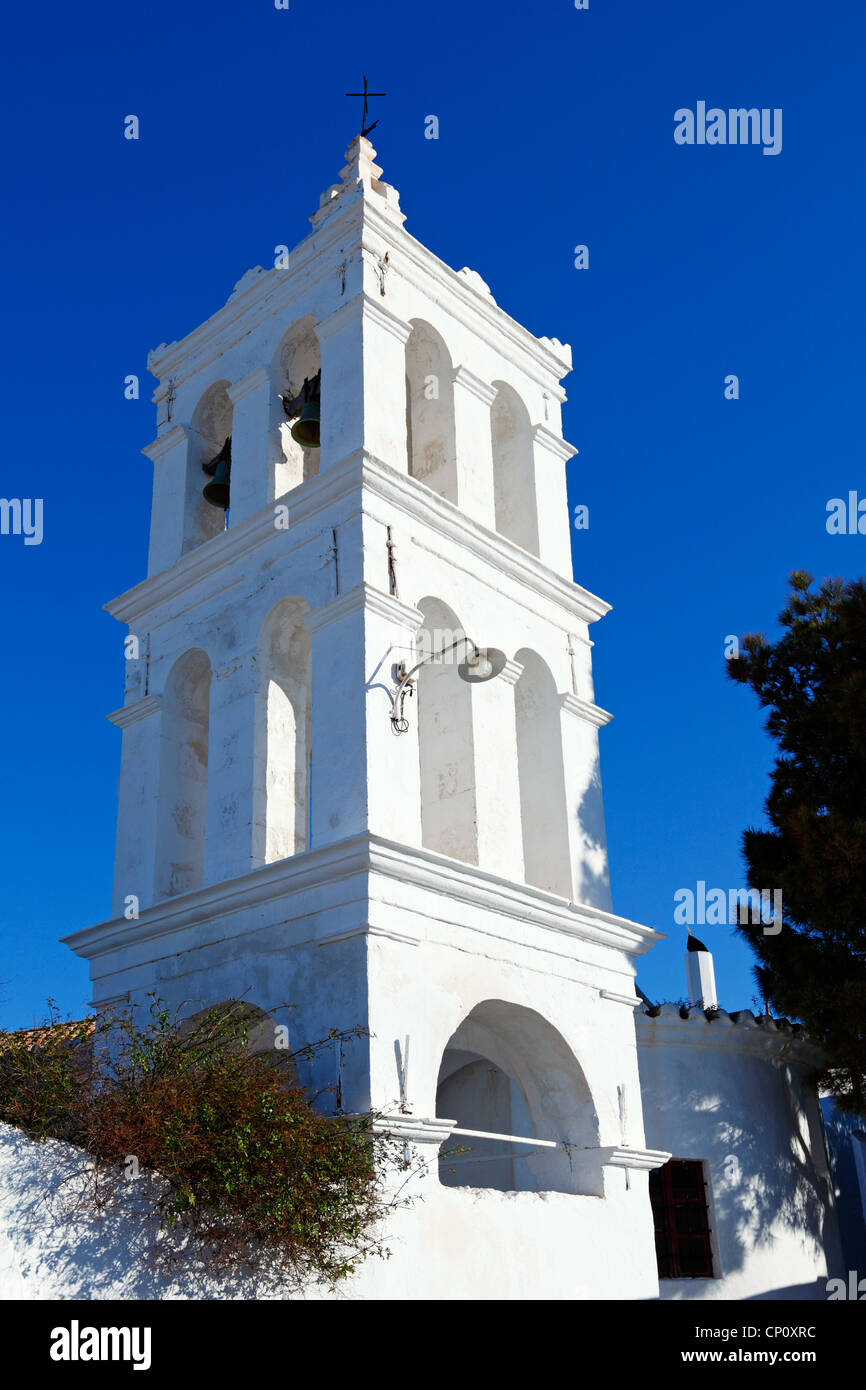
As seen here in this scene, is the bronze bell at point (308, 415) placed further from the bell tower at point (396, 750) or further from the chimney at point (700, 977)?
the chimney at point (700, 977)

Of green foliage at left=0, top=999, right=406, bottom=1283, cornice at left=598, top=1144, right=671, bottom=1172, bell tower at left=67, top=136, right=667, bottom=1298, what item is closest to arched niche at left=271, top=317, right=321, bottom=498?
bell tower at left=67, top=136, right=667, bottom=1298

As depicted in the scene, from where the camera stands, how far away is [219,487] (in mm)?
14227

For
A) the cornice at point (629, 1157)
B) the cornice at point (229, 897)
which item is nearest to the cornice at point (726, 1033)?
the cornice at point (629, 1157)

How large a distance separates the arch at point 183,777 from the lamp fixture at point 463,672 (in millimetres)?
2909

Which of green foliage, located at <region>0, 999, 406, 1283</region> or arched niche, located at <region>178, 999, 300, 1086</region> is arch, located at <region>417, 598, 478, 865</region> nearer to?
arched niche, located at <region>178, 999, 300, 1086</region>

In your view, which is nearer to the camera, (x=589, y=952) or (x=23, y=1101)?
(x=23, y=1101)

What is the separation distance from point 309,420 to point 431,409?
152 centimetres

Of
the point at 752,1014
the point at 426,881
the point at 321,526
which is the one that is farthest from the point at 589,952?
the point at 321,526

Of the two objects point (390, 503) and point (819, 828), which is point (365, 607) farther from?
point (819, 828)

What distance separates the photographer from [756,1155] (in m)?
14.0

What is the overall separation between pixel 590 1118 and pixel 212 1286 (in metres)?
4.27

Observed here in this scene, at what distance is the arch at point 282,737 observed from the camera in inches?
466

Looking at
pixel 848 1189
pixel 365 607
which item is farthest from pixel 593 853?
pixel 848 1189
